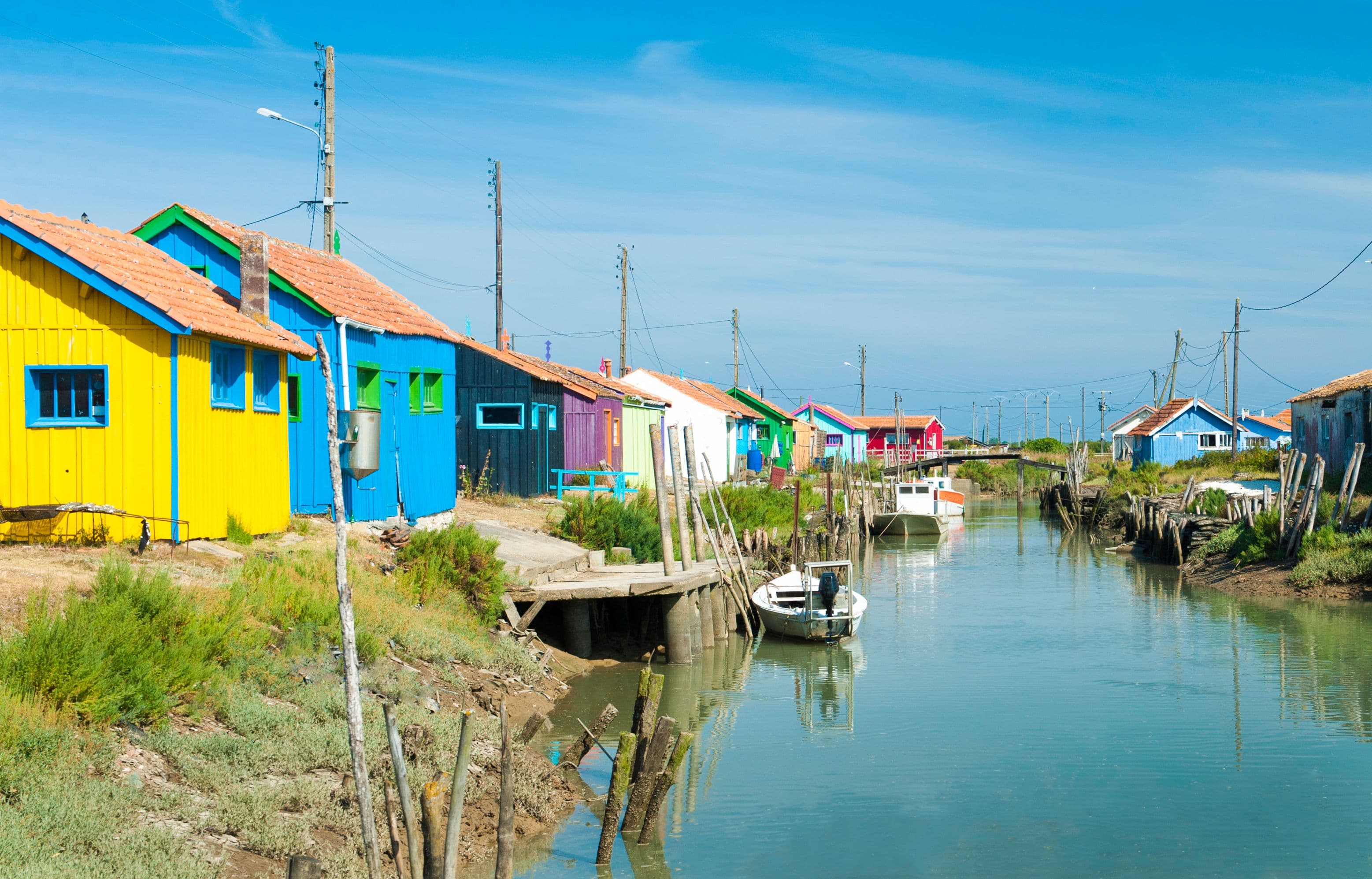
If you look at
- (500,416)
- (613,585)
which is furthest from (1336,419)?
(613,585)

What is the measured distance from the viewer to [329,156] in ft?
83.0

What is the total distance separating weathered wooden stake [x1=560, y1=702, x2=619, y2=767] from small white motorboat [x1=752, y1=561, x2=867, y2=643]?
8.41 meters

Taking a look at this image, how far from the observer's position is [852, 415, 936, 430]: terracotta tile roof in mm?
89375

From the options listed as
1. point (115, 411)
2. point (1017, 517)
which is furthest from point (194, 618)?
point (1017, 517)

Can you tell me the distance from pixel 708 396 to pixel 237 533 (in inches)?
1505

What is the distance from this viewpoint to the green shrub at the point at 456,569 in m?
16.0

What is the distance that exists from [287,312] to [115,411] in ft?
15.4

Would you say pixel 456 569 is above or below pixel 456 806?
above

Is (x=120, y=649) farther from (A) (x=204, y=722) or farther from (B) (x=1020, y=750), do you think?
(B) (x=1020, y=750)

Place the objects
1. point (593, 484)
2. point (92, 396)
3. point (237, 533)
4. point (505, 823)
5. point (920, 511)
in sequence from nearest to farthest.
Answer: point (505, 823) → point (92, 396) → point (237, 533) → point (593, 484) → point (920, 511)

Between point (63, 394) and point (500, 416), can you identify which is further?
point (500, 416)

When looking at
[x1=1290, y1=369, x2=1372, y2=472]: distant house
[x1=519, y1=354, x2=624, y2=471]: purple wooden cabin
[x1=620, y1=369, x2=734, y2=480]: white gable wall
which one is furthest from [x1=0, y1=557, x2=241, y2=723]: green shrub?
[x1=620, y1=369, x2=734, y2=480]: white gable wall

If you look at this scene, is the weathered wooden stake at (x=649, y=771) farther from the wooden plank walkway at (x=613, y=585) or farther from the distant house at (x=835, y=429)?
the distant house at (x=835, y=429)

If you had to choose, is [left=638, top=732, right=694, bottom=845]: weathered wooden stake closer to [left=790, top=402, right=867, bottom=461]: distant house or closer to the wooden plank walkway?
the wooden plank walkway
